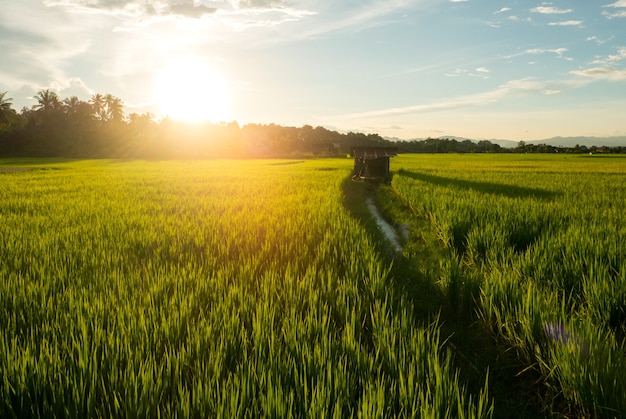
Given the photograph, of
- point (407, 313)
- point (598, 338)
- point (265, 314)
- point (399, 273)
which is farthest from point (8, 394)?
point (399, 273)

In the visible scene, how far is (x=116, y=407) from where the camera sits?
1479 millimetres

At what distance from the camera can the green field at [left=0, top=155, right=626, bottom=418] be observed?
63.8 inches

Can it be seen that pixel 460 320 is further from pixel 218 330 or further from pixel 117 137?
pixel 117 137

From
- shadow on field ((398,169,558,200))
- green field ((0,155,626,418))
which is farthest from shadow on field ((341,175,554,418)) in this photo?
shadow on field ((398,169,558,200))

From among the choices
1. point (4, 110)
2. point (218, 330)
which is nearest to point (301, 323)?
point (218, 330)

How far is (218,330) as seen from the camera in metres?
2.23

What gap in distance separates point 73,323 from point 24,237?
3.34 m

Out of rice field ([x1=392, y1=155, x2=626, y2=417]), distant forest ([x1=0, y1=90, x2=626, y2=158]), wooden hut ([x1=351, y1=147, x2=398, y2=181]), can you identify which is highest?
distant forest ([x1=0, y1=90, x2=626, y2=158])

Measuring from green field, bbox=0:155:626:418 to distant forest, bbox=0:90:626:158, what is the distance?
5213 cm

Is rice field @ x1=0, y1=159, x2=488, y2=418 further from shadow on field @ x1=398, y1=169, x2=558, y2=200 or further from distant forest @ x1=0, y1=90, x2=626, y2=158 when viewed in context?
distant forest @ x1=0, y1=90, x2=626, y2=158

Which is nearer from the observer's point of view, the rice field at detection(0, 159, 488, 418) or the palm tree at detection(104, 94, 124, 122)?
the rice field at detection(0, 159, 488, 418)

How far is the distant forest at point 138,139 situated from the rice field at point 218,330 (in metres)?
52.2

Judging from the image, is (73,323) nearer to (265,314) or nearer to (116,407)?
(116,407)

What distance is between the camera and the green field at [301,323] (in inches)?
63.8
